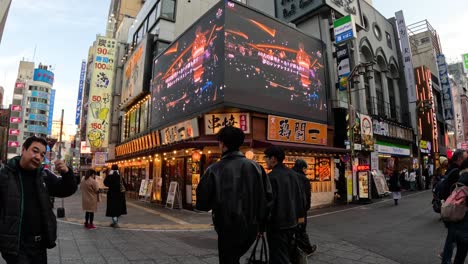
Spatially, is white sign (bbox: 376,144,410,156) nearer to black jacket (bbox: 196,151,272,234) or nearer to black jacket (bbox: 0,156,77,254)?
black jacket (bbox: 196,151,272,234)

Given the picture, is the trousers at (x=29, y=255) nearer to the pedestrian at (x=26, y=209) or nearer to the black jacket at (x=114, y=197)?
the pedestrian at (x=26, y=209)

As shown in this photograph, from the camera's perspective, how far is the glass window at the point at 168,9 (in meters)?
23.8

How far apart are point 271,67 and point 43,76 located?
66.0 m

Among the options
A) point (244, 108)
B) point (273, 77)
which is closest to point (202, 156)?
point (244, 108)

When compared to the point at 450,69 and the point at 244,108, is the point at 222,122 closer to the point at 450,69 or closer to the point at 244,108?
the point at 244,108

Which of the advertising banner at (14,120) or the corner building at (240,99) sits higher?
the advertising banner at (14,120)

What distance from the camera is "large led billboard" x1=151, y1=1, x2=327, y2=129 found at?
45.6ft

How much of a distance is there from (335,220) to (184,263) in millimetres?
7212

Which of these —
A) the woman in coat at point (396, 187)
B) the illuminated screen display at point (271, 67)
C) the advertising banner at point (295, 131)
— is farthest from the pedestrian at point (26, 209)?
the woman in coat at point (396, 187)

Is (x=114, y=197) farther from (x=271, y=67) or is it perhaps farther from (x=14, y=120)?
(x=14, y=120)

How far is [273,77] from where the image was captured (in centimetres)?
1530

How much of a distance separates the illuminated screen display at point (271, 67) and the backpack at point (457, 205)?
1022 cm

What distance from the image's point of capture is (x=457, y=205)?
3859 millimetres


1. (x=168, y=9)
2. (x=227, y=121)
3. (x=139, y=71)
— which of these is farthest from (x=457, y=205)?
(x=168, y=9)
